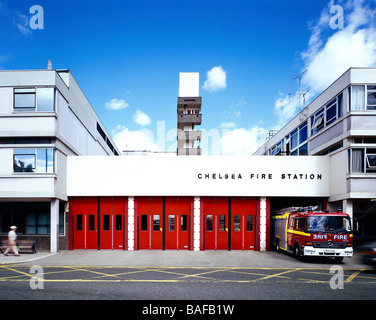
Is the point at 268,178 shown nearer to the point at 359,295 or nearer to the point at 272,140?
the point at 359,295

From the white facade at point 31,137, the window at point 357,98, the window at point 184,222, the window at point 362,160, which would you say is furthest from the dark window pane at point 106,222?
the window at point 357,98

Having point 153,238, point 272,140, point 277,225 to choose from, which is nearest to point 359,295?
point 277,225

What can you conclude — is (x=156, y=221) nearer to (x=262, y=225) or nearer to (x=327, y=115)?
(x=262, y=225)

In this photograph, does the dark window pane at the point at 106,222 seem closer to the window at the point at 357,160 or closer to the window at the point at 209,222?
the window at the point at 209,222

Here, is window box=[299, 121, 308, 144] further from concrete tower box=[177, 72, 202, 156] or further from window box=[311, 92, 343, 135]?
concrete tower box=[177, 72, 202, 156]

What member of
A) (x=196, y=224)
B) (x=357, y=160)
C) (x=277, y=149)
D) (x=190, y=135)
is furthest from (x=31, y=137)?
(x=190, y=135)

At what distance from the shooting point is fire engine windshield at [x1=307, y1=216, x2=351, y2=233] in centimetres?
1462

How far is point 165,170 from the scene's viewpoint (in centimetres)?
2012

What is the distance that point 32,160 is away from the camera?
59.9ft

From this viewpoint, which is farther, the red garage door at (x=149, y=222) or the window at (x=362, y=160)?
the red garage door at (x=149, y=222)

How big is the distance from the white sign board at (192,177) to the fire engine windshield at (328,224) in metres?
5.28

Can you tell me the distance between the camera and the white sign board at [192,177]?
20.1 meters

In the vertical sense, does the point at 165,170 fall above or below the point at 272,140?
below
